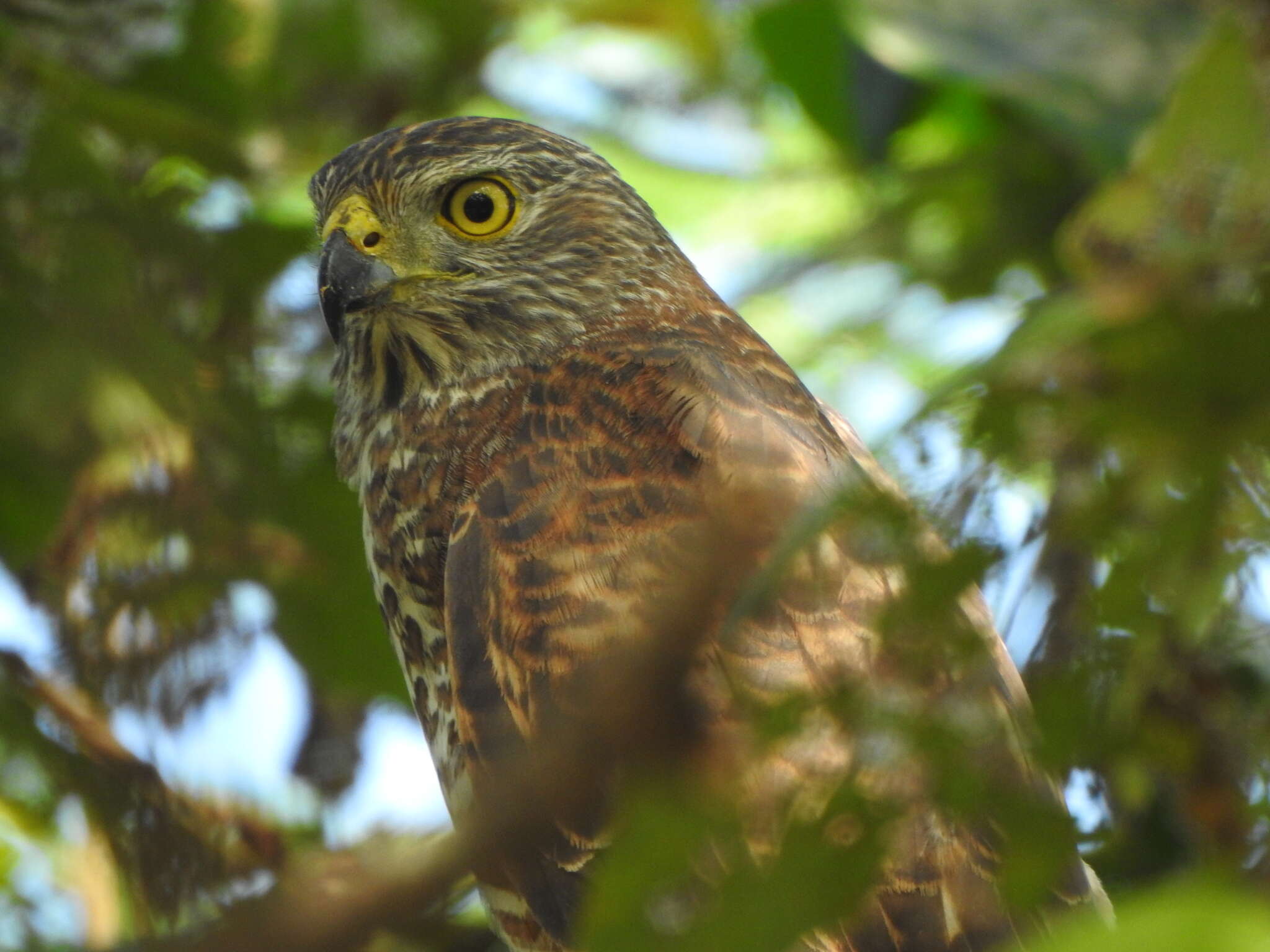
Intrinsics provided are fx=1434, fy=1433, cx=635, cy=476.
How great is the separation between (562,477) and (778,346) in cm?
286

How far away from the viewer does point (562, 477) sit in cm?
291

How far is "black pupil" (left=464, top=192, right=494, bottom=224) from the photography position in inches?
141

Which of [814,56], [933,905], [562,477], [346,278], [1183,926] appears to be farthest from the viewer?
[814,56]

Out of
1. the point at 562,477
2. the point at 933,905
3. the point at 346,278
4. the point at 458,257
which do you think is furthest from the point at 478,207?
the point at 933,905

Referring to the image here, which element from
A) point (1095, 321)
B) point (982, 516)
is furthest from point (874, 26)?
point (982, 516)

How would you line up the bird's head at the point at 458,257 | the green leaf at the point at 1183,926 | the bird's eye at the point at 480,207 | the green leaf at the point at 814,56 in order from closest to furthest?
the green leaf at the point at 1183,926 → the bird's head at the point at 458,257 → the bird's eye at the point at 480,207 → the green leaf at the point at 814,56

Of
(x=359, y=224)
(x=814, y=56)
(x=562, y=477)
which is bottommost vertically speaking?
(x=562, y=477)

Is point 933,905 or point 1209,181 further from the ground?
point 1209,181

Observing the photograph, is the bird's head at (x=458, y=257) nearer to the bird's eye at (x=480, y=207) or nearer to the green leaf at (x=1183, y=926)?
the bird's eye at (x=480, y=207)

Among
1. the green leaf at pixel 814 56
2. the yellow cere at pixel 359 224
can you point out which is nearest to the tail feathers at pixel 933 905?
the yellow cere at pixel 359 224

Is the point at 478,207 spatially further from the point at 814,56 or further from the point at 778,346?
the point at 778,346

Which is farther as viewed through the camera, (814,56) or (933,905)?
(814,56)

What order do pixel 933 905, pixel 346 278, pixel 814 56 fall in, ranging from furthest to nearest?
pixel 814 56, pixel 346 278, pixel 933 905

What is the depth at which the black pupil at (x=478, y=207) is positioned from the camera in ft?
11.7
